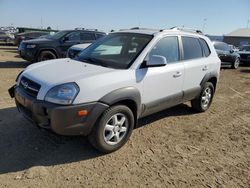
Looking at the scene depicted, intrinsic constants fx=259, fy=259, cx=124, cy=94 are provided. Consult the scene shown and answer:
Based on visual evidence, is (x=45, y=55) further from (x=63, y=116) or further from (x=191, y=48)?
(x=63, y=116)

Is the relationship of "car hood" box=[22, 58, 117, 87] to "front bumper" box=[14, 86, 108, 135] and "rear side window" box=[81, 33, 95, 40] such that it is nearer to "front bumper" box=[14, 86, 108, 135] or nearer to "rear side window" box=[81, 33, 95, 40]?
"front bumper" box=[14, 86, 108, 135]

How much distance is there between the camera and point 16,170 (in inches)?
131

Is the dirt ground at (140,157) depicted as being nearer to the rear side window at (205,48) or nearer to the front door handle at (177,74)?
the front door handle at (177,74)

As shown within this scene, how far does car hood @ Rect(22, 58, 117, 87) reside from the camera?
11.2 feet

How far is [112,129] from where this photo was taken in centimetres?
378

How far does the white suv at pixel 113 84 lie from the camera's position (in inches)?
129

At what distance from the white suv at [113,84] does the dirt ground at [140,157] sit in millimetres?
380

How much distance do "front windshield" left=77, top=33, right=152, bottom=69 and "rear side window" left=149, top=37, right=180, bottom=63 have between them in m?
0.21

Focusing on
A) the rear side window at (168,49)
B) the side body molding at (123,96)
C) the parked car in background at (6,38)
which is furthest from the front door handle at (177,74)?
the parked car in background at (6,38)

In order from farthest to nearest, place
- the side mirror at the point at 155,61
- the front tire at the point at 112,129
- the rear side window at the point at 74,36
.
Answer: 1. the rear side window at the point at 74,36
2. the side mirror at the point at 155,61
3. the front tire at the point at 112,129

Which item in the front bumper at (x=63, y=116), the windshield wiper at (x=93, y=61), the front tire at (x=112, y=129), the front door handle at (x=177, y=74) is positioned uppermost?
the windshield wiper at (x=93, y=61)

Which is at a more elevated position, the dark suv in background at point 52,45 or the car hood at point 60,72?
the car hood at point 60,72

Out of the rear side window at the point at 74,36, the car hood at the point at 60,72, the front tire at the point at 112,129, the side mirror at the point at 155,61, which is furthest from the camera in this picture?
the rear side window at the point at 74,36

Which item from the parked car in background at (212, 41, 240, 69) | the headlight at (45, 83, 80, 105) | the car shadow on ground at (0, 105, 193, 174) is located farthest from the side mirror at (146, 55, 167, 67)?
the parked car in background at (212, 41, 240, 69)
